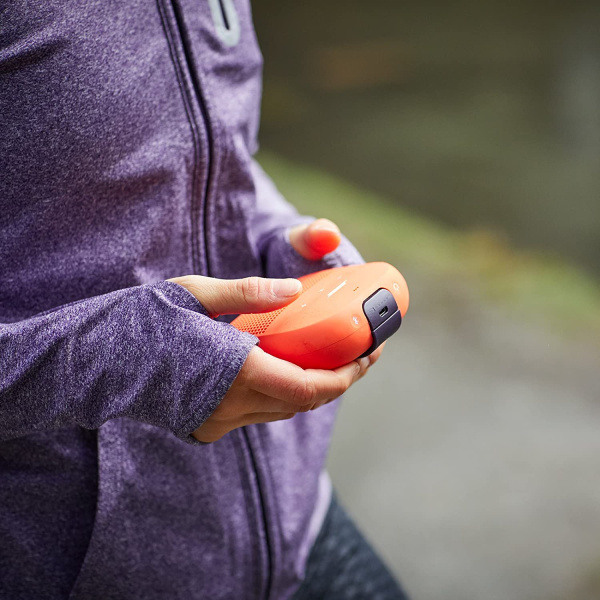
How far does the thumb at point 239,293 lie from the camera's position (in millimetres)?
430

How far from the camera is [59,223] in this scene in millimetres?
482

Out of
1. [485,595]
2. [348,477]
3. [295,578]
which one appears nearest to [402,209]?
[348,477]

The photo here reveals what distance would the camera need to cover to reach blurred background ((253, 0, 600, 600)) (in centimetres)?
135

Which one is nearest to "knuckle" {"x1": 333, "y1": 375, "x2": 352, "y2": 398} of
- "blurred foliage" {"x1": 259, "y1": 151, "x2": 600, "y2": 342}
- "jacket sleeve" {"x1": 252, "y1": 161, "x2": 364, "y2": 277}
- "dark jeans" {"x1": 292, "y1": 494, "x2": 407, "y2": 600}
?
"jacket sleeve" {"x1": 252, "y1": 161, "x2": 364, "y2": 277}

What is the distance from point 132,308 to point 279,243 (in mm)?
211

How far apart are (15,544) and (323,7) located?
3.06 meters

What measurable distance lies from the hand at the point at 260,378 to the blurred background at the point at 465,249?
1010 mm

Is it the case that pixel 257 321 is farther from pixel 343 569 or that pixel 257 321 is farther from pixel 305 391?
pixel 343 569

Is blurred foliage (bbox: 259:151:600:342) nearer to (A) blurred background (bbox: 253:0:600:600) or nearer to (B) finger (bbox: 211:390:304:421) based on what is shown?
(A) blurred background (bbox: 253:0:600:600)

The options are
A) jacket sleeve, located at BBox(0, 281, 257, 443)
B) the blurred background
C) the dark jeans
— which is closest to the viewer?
jacket sleeve, located at BBox(0, 281, 257, 443)

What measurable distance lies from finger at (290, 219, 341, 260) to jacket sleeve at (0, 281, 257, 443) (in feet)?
0.51

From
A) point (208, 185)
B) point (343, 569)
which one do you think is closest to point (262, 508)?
point (343, 569)

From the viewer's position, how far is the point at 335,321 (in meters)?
0.44

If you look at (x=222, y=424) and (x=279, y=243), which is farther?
(x=279, y=243)
